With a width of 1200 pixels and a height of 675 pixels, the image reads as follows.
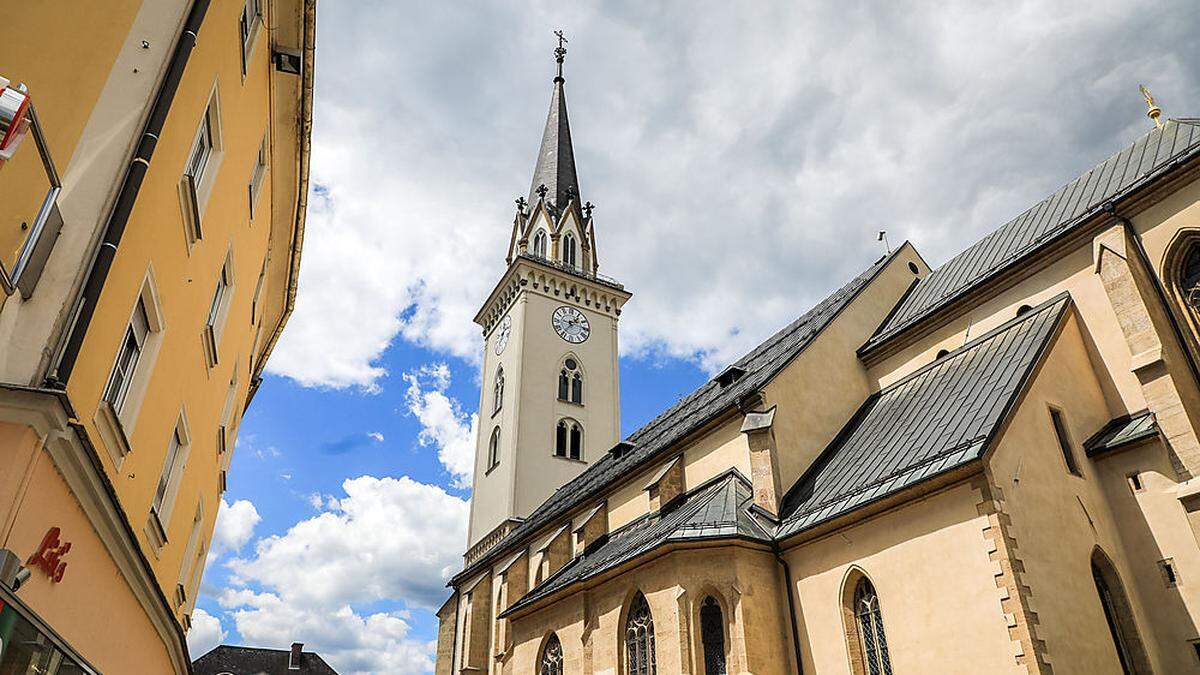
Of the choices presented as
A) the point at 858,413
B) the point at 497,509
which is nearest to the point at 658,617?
the point at 858,413

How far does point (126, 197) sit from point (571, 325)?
36.2 meters

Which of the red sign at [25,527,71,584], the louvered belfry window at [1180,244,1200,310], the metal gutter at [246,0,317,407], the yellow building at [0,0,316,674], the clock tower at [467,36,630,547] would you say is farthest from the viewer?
the clock tower at [467,36,630,547]

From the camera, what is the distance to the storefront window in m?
5.46

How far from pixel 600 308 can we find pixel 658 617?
29735mm

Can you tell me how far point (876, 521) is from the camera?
14250 mm

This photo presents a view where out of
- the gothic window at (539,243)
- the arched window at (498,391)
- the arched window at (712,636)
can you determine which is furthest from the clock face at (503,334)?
the arched window at (712,636)

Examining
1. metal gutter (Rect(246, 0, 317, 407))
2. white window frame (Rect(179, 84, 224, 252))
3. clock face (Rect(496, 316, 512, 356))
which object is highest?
clock face (Rect(496, 316, 512, 356))

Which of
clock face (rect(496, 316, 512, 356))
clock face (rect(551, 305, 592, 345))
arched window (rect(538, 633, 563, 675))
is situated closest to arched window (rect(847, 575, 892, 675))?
arched window (rect(538, 633, 563, 675))

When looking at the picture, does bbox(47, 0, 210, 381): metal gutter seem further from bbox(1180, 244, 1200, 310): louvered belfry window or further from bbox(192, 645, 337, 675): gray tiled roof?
bbox(192, 645, 337, 675): gray tiled roof

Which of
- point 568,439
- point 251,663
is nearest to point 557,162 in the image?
point 568,439

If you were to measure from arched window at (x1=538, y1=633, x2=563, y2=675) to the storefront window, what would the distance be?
13.8 m

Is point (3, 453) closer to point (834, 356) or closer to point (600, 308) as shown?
point (834, 356)

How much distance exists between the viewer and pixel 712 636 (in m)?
15.5

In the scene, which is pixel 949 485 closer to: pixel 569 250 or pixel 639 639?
pixel 639 639
